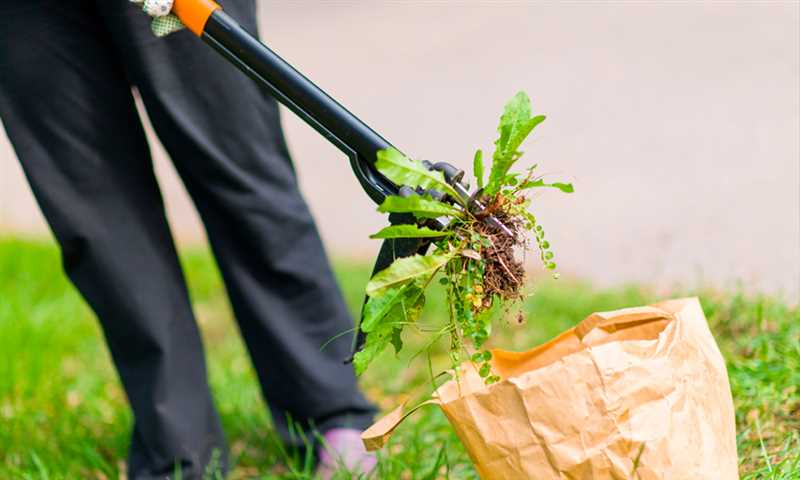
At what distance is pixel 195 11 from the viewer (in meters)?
1.41

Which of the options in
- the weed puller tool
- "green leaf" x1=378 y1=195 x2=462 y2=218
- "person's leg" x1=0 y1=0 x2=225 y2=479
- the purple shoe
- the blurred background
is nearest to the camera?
"green leaf" x1=378 y1=195 x2=462 y2=218

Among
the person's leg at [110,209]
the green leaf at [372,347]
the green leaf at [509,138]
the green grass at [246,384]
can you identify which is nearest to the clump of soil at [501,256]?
the green leaf at [509,138]

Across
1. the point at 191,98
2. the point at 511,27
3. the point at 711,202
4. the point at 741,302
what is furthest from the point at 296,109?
the point at 511,27

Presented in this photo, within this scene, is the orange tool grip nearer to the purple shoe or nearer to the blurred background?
the purple shoe

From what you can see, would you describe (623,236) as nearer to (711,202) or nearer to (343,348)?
(711,202)

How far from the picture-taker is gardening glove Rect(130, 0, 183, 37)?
1.41 metres

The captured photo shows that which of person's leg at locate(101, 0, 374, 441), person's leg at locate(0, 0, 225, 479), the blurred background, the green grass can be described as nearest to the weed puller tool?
person's leg at locate(101, 0, 374, 441)

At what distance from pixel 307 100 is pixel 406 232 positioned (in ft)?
0.88

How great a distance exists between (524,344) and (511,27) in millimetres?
2520

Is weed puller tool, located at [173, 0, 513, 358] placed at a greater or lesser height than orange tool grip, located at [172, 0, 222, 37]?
lesser

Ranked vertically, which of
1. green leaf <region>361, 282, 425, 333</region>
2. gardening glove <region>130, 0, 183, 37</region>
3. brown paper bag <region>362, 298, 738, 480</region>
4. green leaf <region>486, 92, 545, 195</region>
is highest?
gardening glove <region>130, 0, 183, 37</region>

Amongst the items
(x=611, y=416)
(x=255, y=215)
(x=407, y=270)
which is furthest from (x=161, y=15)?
(x=611, y=416)

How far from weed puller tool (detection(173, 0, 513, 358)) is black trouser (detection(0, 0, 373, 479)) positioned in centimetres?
25

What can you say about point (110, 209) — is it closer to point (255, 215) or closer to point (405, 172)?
point (255, 215)
